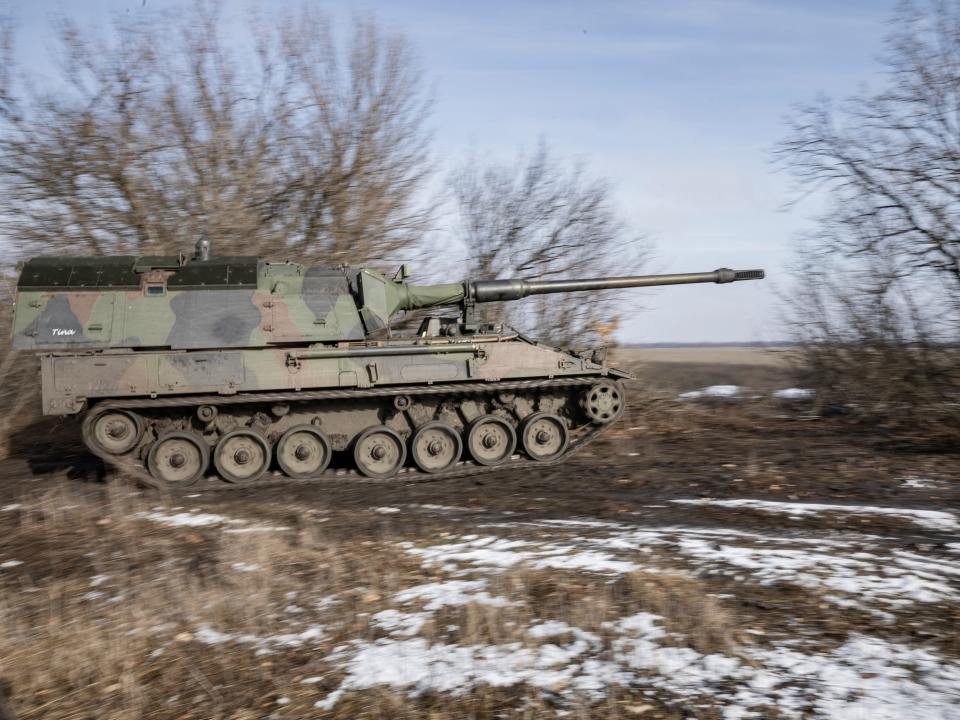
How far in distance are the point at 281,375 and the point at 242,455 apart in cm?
125

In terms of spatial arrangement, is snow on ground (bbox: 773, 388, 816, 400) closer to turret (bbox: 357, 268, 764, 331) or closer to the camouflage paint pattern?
turret (bbox: 357, 268, 764, 331)

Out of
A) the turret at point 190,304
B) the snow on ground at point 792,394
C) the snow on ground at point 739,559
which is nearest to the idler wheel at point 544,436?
the turret at point 190,304

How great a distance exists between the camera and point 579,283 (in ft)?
46.1

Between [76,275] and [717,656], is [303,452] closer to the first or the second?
[76,275]

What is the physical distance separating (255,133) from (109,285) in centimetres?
842

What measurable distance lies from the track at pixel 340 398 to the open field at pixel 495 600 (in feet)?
1.43

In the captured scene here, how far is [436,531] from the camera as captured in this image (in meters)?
8.41

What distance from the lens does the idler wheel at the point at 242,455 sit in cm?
1135

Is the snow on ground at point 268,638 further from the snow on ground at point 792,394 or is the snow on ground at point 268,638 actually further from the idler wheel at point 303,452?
the snow on ground at point 792,394

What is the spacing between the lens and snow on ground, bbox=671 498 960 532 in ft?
27.0

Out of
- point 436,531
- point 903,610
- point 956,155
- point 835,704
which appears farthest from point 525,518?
point 956,155

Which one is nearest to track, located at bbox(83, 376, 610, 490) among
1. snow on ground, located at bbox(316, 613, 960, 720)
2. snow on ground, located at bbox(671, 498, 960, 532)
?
snow on ground, located at bbox(671, 498, 960, 532)

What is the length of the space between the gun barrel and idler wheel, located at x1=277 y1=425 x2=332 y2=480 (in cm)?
336

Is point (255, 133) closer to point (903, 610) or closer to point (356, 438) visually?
point (356, 438)
